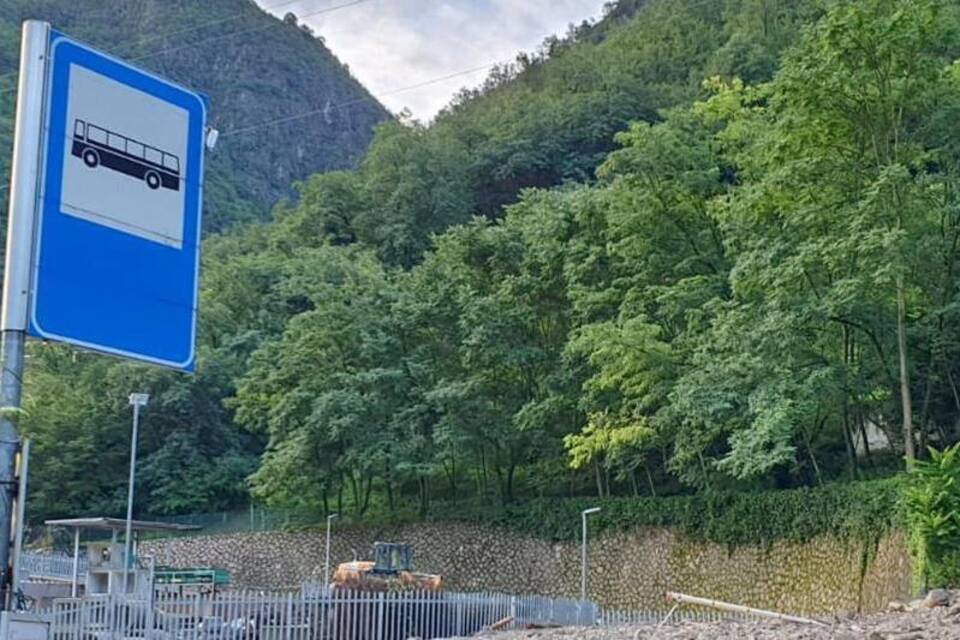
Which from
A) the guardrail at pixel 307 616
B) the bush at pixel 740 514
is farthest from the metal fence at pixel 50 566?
the guardrail at pixel 307 616

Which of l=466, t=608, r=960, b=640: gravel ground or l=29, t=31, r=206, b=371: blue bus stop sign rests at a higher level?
l=29, t=31, r=206, b=371: blue bus stop sign

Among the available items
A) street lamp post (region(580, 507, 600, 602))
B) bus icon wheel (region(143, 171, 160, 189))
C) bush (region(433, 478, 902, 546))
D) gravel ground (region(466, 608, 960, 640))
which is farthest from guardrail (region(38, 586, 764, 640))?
bus icon wheel (region(143, 171, 160, 189))

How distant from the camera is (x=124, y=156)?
16.9ft

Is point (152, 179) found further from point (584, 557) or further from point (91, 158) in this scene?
point (584, 557)

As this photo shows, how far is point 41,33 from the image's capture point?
4.98 meters

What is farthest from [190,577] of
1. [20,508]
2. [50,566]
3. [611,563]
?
[20,508]

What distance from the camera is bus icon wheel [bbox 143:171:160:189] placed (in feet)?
17.3

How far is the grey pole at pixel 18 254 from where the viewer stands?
15.7 feet

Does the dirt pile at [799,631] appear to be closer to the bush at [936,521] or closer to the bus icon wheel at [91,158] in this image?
the bush at [936,521]

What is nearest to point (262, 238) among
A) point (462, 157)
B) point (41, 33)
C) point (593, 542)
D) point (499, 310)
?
point (462, 157)

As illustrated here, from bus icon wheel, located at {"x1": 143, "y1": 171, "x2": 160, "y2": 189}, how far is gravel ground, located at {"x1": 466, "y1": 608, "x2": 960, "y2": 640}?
8605mm

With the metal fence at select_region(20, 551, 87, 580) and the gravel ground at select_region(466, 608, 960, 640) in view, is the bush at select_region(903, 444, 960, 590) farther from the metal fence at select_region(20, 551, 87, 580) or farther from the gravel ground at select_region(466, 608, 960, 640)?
the metal fence at select_region(20, 551, 87, 580)

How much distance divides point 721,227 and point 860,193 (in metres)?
4.28

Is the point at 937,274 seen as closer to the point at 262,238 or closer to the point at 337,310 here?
the point at 337,310
